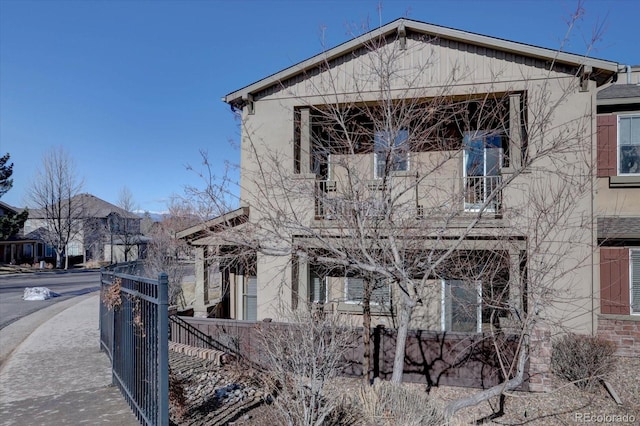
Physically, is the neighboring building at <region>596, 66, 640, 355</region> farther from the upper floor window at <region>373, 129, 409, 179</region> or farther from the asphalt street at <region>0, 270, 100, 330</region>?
the asphalt street at <region>0, 270, 100, 330</region>

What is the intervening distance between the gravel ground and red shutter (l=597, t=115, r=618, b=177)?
5.02m

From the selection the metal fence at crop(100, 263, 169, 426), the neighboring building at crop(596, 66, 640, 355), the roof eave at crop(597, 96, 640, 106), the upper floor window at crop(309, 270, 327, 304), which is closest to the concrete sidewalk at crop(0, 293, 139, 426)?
the metal fence at crop(100, 263, 169, 426)

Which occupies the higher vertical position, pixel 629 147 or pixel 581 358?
pixel 629 147

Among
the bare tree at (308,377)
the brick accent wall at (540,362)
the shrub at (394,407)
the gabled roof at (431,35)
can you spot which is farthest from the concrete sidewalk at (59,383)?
the gabled roof at (431,35)

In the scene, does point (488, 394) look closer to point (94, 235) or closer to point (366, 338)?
point (366, 338)

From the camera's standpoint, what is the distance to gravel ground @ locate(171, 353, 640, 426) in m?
5.79

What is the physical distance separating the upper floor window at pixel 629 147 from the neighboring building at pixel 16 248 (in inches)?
1942

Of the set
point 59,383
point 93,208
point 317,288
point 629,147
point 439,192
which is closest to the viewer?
point 59,383

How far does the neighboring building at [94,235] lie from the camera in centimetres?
4450

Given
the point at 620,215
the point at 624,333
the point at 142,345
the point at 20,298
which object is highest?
the point at 620,215

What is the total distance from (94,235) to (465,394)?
48275mm

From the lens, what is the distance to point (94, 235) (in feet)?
154

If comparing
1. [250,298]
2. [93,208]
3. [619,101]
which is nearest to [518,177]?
[619,101]

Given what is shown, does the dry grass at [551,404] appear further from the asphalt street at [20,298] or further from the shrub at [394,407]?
the asphalt street at [20,298]
